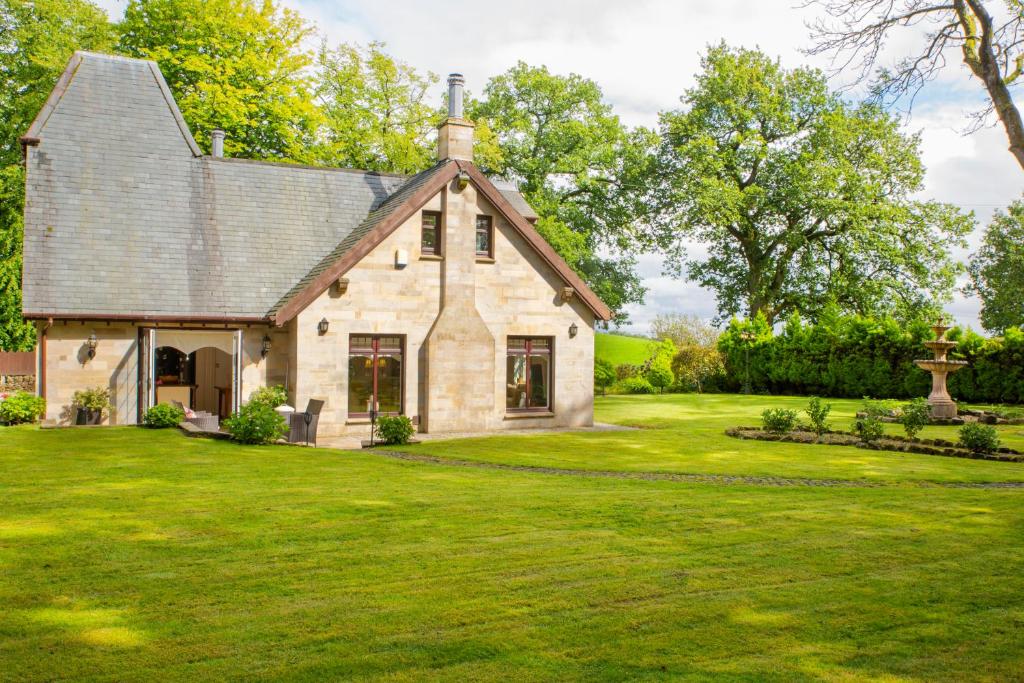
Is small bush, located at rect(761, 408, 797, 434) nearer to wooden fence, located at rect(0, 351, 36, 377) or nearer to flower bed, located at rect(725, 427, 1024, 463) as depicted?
flower bed, located at rect(725, 427, 1024, 463)

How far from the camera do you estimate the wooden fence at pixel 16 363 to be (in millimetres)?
27969

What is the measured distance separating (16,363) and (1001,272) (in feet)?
182

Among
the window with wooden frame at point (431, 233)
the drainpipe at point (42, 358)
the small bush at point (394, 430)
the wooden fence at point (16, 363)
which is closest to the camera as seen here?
the small bush at point (394, 430)

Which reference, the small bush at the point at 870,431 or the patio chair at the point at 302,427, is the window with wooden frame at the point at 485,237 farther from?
the small bush at the point at 870,431

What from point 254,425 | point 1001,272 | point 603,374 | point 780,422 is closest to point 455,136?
point 254,425

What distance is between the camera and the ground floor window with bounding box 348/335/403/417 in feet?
66.2

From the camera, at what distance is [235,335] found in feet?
65.3

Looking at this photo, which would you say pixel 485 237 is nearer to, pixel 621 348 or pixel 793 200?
pixel 793 200

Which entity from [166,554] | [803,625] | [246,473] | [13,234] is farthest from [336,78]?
[803,625]

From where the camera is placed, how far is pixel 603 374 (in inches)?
1468

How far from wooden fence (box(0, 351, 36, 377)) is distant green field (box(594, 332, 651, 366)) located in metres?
32.3

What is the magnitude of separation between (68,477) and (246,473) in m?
2.33

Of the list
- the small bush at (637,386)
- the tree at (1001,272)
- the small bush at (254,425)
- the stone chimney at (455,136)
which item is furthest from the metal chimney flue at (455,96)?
the tree at (1001,272)

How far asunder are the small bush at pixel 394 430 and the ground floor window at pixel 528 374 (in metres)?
4.69
